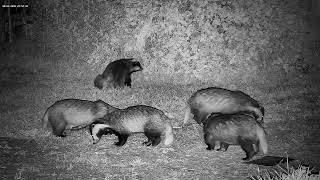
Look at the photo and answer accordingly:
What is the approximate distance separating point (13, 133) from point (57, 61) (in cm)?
601

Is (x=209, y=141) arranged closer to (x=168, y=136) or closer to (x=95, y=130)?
(x=168, y=136)

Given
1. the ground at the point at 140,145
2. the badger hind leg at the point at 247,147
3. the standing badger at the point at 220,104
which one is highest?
the standing badger at the point at 220,104

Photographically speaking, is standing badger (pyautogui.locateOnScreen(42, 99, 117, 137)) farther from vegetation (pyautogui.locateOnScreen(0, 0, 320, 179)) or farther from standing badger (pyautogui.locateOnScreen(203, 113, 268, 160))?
standing badger (pyautogui.locateOnScreen(203, 113, 268, 160))

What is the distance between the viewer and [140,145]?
5203mm

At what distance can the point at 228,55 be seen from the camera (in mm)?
10375

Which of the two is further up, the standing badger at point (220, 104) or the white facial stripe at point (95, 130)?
the standing badger at point (220, 104)

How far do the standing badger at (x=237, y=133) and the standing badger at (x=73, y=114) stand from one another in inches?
61.7

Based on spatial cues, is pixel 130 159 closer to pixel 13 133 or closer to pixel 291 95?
pixel 13 133

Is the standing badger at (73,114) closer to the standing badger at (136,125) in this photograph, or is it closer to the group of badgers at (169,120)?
the group of badgers at (169,120)

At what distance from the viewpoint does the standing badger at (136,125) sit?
5184 mm

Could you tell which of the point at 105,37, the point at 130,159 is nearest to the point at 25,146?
the point at 130,159

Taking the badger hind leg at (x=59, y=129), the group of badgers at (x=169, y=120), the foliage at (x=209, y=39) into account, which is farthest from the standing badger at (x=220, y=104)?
the foliage at (x=209, y=39)

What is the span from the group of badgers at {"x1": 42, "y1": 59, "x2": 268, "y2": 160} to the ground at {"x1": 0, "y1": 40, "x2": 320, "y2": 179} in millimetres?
158

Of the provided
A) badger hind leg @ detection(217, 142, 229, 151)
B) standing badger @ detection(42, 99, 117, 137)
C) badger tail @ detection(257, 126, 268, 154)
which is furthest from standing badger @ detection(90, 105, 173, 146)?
badger tail @ detection(257, 126, 268, 154)
